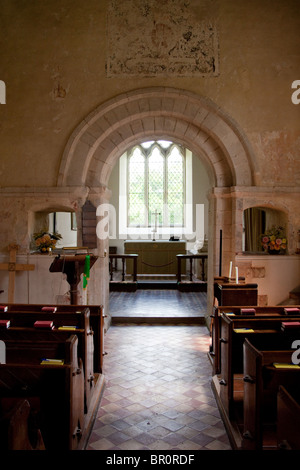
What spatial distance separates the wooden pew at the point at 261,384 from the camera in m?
2.81

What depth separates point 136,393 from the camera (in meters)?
4.70

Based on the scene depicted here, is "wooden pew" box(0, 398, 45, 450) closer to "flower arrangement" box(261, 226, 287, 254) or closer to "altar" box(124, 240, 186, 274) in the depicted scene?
"flower arrangement" box(261, 226, 287, 254)

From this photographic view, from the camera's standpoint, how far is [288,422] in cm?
225

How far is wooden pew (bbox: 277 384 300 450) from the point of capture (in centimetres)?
212

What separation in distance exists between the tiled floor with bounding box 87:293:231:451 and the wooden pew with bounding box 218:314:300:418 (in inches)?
15.6

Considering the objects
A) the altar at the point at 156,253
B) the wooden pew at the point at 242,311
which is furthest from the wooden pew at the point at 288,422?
the altar at the point at 156,253

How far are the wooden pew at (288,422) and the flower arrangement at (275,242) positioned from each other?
5.24m

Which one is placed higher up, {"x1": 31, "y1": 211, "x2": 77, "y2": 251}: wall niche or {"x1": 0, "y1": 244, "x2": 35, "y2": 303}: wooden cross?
{"x1": 31, "y1": 211, "x2": 77, "y2": 251}: wall niche

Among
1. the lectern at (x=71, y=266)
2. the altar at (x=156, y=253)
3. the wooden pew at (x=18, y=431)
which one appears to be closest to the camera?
the wooden pew at (x=18, y=431)

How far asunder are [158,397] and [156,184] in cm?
1103

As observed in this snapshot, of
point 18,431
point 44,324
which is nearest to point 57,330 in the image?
point 44,324

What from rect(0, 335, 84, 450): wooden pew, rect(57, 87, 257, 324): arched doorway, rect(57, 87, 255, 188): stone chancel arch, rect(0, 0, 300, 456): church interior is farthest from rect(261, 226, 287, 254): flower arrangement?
rect(0, 335, 84, 450): wooden pew

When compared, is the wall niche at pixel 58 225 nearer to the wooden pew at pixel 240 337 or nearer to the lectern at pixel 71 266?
the lectern at pixel 71 266
